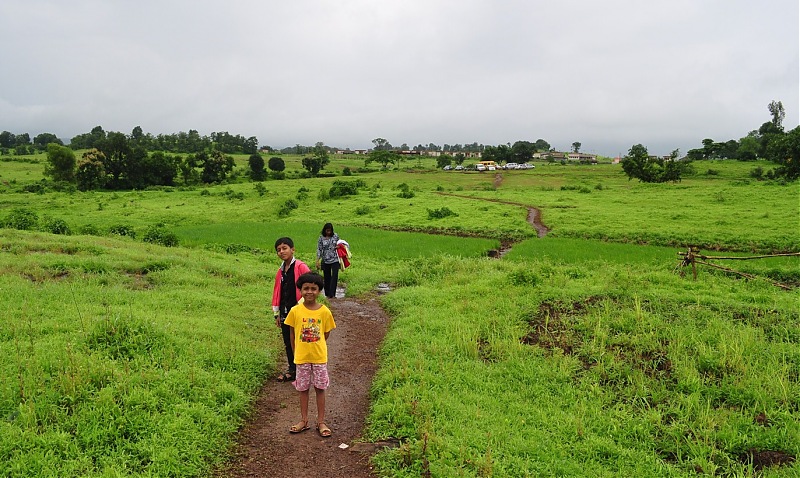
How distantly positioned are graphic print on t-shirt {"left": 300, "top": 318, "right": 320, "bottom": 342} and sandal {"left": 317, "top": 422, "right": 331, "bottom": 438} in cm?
119

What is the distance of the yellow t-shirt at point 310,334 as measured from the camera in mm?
6277

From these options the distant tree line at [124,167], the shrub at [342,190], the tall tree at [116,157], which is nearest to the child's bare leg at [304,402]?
the shrub at [342,190]

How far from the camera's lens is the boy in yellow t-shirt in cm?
627

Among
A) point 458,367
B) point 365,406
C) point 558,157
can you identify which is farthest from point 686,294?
point 558,157

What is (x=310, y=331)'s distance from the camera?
6273 mm

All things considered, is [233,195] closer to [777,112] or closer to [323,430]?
[323,430]

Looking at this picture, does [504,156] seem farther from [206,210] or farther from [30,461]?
[30,461]

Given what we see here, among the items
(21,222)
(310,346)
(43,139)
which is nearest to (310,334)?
(310,346)

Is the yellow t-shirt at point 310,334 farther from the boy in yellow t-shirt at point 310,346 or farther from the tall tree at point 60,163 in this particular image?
the tall tree at point 60,163

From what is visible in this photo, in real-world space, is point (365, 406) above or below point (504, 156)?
below

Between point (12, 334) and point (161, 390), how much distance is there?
355 centimetres

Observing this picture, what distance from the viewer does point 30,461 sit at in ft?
16.6

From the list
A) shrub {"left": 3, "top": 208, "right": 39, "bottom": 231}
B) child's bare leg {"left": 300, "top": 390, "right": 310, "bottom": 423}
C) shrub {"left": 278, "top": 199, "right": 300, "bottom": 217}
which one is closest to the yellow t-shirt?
child's bare leg {"left": 300, "top": 390, "right": 310, "bottom": 423}

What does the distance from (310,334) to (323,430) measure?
132cm
